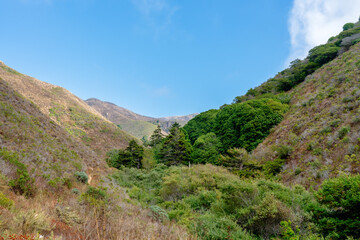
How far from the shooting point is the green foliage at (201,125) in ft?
130

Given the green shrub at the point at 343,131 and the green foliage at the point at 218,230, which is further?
the green shrub at the point at 343,131

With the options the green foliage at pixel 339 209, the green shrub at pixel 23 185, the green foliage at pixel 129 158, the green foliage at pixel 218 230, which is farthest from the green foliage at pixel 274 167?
the green foliage at pixel 129 158

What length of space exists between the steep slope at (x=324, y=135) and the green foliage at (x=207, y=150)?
356 inches

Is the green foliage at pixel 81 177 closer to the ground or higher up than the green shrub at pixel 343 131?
closer to the ground

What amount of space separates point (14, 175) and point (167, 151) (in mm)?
26431

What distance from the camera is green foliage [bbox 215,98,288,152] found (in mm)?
24672

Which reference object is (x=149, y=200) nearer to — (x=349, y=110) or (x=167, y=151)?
(x=167, y=151)

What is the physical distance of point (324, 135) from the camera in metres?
14.1

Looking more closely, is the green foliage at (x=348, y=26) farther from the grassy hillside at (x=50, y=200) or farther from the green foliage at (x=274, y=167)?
the grassy hillside at (x=50, y=200)

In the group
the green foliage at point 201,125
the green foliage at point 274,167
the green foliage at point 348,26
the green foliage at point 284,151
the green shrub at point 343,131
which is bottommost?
the green foliage at point 274,167

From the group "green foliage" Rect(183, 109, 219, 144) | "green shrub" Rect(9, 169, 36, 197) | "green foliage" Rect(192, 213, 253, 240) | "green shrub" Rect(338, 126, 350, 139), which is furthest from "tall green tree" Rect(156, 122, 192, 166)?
"green shrub" Rect(9, 169, 36, 197)

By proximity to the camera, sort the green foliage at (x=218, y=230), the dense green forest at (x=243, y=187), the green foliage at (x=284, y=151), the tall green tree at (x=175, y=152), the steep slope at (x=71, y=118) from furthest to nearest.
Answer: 1. the steep slope at (x=71, y=118)
2. the tall green tree at (x=175, y=152)
3. the green foliage at (x=284, y=151)
4. the green foliage at (x=218, y=230)
5. the dense green forest at (x=243, y=187)

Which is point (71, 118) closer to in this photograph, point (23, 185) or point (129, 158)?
point (129, 158)

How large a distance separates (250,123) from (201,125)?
1716cm
